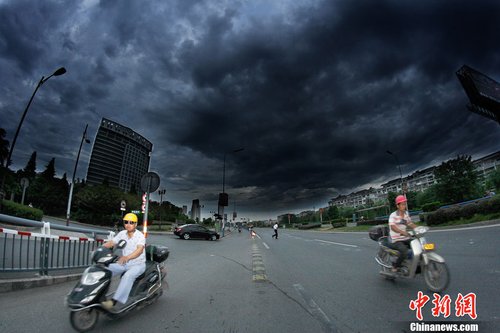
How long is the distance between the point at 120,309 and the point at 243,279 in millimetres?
3680

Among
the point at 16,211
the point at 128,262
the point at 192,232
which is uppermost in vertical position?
the point at 16,211

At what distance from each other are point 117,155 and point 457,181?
74.6 m

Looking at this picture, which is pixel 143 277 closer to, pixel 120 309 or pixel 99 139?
pixel 120 309

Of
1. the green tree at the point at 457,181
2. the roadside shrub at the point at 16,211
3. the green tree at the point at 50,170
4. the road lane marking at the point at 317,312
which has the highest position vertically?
the green tree at the point at 50,170

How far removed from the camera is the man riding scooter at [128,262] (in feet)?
11.8

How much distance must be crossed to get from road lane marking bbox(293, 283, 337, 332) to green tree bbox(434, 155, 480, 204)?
1874 inches

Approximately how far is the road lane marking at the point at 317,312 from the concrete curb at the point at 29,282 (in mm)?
5589

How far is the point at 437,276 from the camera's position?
4582 mm

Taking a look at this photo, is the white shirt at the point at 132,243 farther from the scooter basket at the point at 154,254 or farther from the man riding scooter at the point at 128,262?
the scooter basket at the point at 154,254

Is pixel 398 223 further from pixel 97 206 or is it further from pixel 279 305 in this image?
pixel 97 206

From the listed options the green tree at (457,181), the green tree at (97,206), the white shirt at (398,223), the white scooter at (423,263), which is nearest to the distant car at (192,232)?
the green tree at (97,206)

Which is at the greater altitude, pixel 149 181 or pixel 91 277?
pixel 149 181

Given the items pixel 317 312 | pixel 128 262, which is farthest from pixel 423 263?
pixel 128 262

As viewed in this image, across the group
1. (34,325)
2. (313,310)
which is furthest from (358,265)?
(34,325)
